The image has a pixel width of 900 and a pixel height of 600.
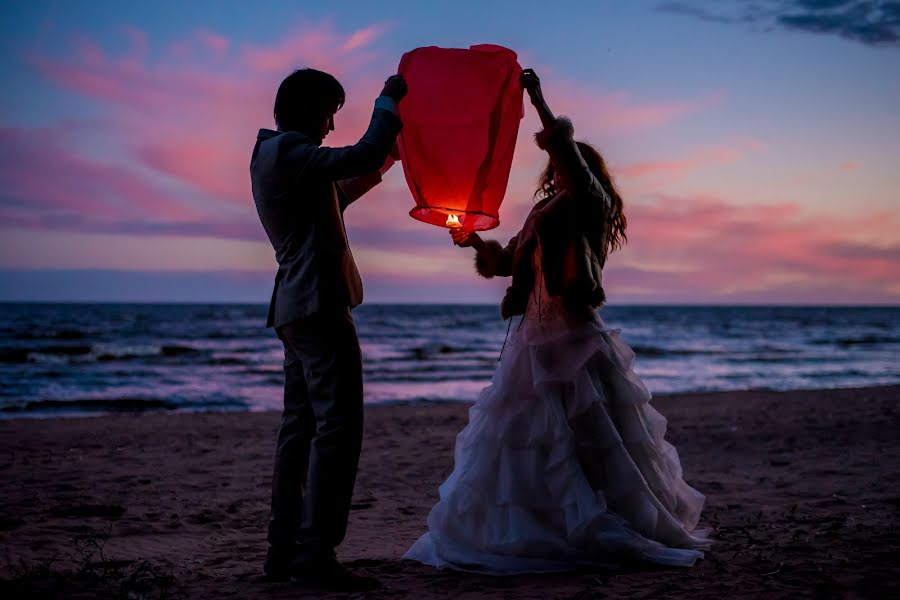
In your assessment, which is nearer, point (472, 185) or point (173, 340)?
point (472, 185)

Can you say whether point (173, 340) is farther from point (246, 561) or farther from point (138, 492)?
point (246, 561)

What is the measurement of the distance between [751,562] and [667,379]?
53.7 ft

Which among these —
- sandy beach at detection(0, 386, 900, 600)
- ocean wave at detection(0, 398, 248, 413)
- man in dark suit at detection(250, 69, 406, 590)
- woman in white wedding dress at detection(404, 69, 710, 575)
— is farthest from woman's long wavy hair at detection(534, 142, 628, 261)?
ocean wave at detection(0, 398, 248, 413)

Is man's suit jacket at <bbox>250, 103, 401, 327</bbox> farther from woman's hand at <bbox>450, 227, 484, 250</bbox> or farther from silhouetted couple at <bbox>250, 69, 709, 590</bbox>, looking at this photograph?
woman's hand at <bbox>450, 227, 484, 250</bbox>

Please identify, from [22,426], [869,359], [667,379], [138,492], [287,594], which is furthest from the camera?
[869,359]

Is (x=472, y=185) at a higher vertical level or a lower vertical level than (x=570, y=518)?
higher

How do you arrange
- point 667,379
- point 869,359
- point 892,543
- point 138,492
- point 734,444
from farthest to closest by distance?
point 869,359 < point 667,379 < point 734,444 < point 138,492 < point 892,543

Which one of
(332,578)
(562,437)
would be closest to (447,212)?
(562,437)

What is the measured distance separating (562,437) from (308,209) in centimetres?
151

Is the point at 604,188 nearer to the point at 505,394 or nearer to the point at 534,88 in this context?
the point at 534,88

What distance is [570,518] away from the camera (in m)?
3.20

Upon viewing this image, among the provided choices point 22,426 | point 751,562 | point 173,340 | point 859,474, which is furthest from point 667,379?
point 173,340

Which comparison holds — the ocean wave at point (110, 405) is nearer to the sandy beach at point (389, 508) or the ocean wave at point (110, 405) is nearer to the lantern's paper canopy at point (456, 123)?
the sandy beach at point (389, 508)

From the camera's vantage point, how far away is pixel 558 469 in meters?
3.26
